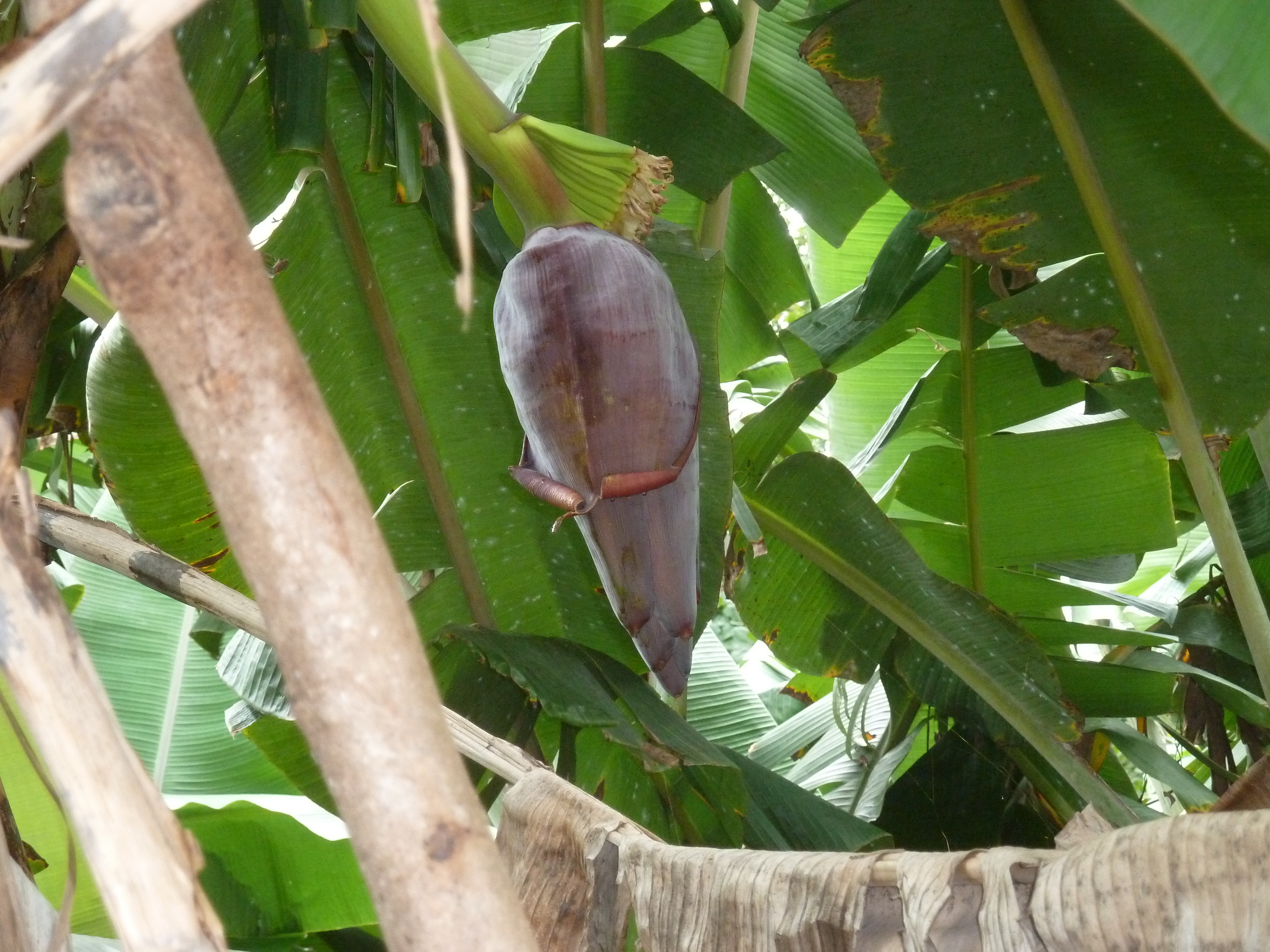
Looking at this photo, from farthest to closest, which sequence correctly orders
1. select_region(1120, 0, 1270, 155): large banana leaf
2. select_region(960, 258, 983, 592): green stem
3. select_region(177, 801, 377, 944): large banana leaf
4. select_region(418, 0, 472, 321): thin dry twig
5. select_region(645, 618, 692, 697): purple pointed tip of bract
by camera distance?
select_region(960, 258, 983, 592): green stem → select_region(177, 801, 377, 944): large banana leaf → select_region(645, 618, 692, 697): purple pointed tip of bract → select_region(1120, 0, 1270, 155): large banana leaf → select_region(418, 0, 472, 321): thin dry twig

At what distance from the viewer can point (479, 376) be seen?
2.46 ft

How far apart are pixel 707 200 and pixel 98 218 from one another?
61cm

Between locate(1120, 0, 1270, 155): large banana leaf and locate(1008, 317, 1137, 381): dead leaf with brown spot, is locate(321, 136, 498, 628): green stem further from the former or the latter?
locate(1120, 0, 1270, 155): large banana leaf

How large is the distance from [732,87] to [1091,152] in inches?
12.9

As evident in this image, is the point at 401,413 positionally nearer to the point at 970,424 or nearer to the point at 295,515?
the point at 970,424

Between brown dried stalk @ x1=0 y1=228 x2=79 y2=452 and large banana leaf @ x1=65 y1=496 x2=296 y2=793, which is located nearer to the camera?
brown dried stalk @ x1=0 y1=228 x2=79 y2=452

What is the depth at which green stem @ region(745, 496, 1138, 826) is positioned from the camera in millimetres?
671

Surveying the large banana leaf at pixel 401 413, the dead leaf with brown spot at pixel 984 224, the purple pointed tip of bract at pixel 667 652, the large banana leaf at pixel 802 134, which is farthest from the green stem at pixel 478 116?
the large banana leaf at pixel 802 134

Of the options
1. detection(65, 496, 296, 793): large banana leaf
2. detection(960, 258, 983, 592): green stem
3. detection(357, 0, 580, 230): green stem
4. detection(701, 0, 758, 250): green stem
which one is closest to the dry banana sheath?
detection(357, 0, 580, 230): green stem

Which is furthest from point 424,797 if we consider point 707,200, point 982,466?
point 982,466

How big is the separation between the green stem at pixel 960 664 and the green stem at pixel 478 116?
0.48 meters

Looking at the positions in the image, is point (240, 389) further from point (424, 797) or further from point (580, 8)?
point (580, 8)

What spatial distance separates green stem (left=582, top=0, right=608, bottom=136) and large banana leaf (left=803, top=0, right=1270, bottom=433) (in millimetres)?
158

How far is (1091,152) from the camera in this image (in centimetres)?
69
